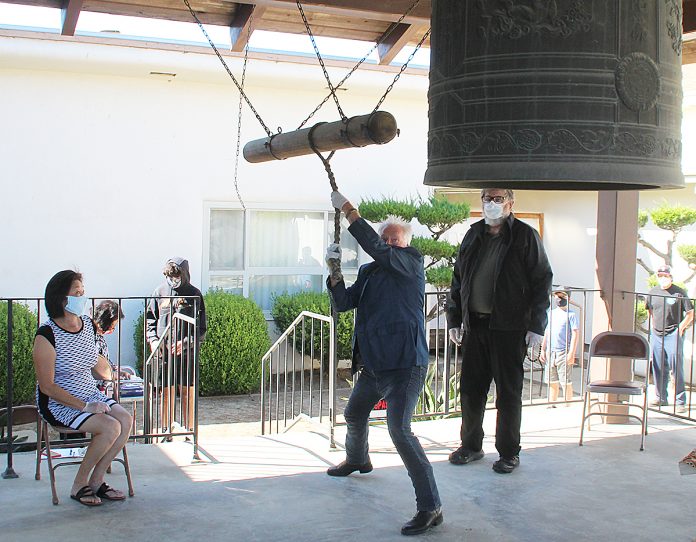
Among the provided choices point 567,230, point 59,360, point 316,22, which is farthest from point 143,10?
point 567,230

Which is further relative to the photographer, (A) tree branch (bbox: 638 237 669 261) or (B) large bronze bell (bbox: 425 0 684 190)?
(A) tree branch (bbox: 638 237 669 261)

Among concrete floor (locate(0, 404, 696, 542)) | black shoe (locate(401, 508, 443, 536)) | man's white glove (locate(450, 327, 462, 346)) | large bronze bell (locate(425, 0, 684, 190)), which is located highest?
large bronze bell (locate(425, 0, 684, 190))

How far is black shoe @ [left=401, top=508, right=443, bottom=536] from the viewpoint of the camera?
4609mm

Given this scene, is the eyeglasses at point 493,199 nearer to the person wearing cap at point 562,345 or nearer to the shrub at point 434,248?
the person wearing cap at point 562,345

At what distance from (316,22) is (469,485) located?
11.3 feet

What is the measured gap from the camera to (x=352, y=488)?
542cm

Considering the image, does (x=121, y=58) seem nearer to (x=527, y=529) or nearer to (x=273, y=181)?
(x=273, y=181)

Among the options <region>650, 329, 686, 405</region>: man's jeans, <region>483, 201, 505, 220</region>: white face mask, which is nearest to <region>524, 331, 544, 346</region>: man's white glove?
<region>483, 201, 505, 220</region>: white face mask

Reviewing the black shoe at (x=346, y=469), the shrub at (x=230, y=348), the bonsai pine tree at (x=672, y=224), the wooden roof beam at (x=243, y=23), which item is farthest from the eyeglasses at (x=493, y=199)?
the bonsai pine tree at (x=672, y=224)

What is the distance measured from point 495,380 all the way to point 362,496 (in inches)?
46.9

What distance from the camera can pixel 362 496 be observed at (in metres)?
5.26

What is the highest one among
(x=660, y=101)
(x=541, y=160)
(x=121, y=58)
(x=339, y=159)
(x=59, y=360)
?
(x=121, y=58)

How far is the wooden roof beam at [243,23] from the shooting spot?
19.9ft

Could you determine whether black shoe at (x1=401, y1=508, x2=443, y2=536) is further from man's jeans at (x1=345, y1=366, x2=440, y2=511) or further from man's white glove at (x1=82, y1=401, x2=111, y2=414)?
man's white glove at (x1=82, y1=401, x2=111, y2=414)
